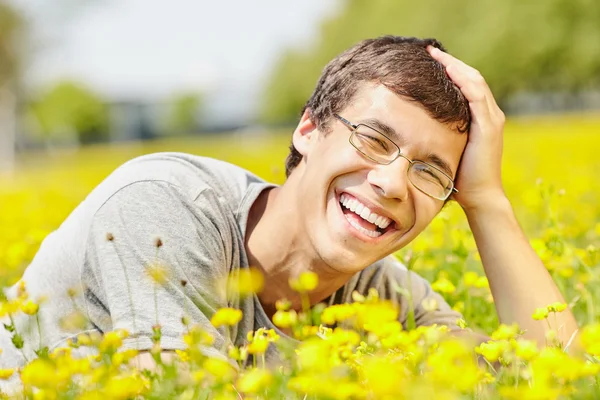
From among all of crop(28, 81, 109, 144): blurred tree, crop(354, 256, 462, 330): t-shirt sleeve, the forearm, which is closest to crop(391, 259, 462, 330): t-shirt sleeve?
crop(354, 256, 462, 330): t-shirt sleeve

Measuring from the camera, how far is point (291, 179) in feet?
8.68

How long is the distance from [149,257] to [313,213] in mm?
505

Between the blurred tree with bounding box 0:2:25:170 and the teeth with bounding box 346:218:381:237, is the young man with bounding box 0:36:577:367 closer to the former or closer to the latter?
the teeth with bounding box 346:218:381:237

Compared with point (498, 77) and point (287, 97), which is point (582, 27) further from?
point (287, 97)

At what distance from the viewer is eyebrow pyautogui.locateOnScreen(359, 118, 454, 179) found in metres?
2.42

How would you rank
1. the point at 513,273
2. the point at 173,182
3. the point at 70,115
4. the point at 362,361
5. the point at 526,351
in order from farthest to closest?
the point at 70,115
the point at 513,273
the point at 173,182
the point at 362,361
the point at 526,351

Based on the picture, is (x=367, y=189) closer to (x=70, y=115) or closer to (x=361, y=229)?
(x=361, y=229)

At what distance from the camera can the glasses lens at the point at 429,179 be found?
2447mm

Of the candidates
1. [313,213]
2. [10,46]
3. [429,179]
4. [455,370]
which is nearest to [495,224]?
[429,179]

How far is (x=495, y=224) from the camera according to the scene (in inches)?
115

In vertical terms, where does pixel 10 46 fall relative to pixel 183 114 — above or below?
above

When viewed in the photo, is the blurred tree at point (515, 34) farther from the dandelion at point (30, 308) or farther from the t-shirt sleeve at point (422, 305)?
the dandelion at point (30, 308)

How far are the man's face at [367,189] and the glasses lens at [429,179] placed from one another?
0.07 ft

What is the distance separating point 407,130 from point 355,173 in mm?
190
